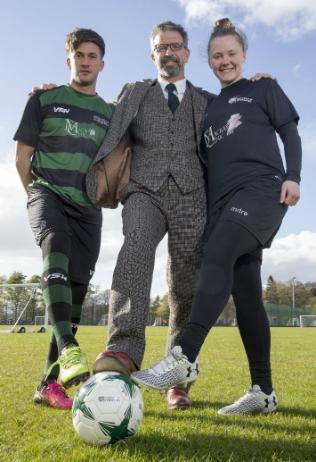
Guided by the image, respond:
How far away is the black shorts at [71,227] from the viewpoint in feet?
12.8

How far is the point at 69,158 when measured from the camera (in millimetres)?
4297

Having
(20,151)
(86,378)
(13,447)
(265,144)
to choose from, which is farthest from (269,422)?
(20,151)

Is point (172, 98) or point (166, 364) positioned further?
point (172, 98)

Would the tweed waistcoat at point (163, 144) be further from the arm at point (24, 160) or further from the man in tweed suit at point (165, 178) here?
the arm at point (24, 160)

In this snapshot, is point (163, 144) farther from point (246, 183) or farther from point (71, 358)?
point (71, 358)

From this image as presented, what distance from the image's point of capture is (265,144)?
3.94 m

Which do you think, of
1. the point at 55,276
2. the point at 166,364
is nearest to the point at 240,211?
Result: the point at 166,364

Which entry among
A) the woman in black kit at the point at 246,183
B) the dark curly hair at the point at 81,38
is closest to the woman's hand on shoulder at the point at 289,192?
the woman in black kit at the point at 246,183

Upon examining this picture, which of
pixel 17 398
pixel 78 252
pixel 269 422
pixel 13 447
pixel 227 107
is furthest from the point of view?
pixel 17 398

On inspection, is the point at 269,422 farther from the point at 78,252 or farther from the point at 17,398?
the point at 17,398

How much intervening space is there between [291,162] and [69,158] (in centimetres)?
178

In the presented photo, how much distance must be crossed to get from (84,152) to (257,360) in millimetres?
2184

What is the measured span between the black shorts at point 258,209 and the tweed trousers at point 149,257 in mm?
305

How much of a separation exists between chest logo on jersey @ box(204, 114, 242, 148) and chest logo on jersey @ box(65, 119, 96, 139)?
1.01 m
